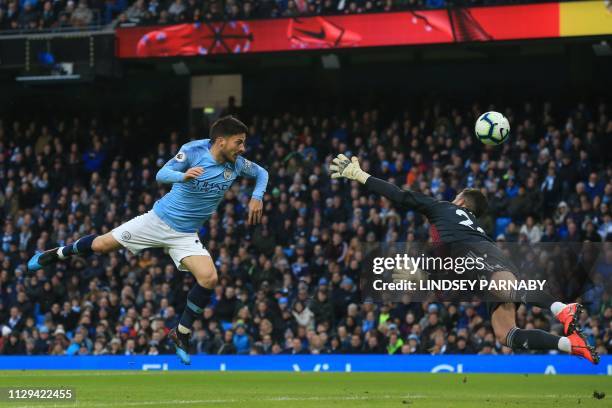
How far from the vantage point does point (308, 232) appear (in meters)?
26.6

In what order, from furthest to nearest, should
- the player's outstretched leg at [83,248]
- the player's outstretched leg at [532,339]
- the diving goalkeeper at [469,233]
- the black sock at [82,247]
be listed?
the black sock at [82,247]
the player's outstretched leg at [83,248]
the diving goalkeeper at [469,233]
the player's outstretched leg at [532,339]

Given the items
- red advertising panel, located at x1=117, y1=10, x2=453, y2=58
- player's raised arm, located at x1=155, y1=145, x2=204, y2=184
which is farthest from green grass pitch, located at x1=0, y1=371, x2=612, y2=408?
red advertising panel, located at x1=117, y1=10, x2=453, y2=58

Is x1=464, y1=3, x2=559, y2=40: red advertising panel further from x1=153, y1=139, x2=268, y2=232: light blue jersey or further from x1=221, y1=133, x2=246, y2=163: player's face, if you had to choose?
x1=221, y1=133, x2=246, y2=163: player's face

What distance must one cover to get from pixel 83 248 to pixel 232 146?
2322mm

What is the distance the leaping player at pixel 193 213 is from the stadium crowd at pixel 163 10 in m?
15.4

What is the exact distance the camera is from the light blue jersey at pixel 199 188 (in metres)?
13.5

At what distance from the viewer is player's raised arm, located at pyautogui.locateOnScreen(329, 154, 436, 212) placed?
40.5ft

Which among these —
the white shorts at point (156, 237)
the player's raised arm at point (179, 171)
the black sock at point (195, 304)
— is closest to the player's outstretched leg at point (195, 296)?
the black sock at point (195, 304)

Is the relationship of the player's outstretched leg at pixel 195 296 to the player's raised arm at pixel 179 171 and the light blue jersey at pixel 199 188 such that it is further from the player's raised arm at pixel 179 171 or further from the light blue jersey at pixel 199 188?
the player's raised arm at pixel 179 171

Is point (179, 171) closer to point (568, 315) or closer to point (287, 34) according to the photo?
point (568, 315)

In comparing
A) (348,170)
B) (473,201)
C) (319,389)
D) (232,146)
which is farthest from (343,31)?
(348,170)

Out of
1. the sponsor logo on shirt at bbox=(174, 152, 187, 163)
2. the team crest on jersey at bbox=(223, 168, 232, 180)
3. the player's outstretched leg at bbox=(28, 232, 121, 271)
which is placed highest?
the sponsor logo on shirt at bbox=(174, 152, 187, 163)

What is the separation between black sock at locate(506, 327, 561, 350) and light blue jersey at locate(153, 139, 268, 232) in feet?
11.1

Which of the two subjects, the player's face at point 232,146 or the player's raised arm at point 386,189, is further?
the player's face at point 232,146
